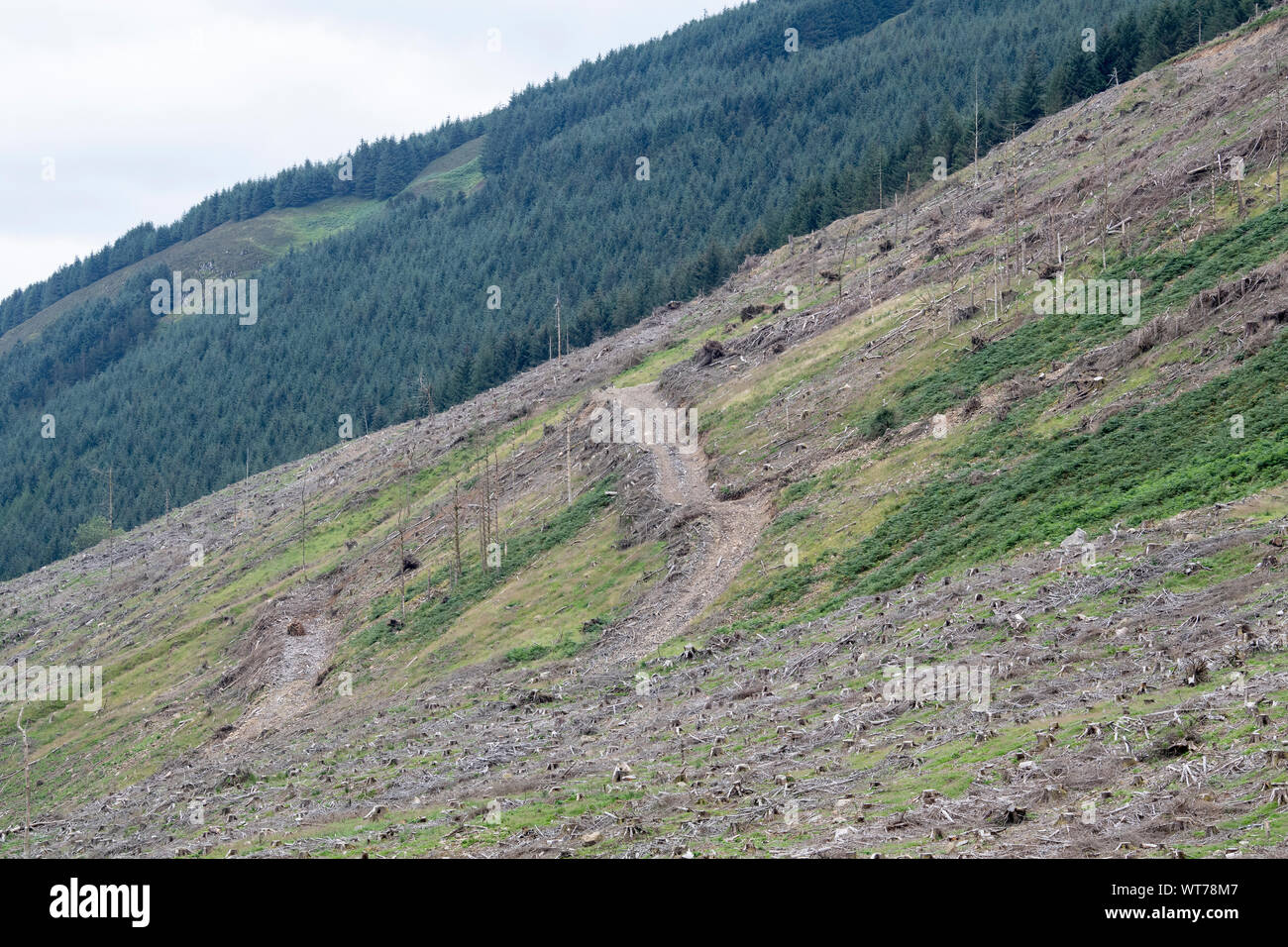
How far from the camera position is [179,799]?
42.0 metres

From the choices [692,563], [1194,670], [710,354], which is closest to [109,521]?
[710,354]

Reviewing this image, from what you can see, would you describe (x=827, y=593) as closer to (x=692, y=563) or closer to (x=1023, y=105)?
(x=692, y=563)

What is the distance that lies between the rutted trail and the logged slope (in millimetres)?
220

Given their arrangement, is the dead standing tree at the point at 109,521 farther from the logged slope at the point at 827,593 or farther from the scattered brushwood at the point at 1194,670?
the scattered brushwood at the point at 1194,670

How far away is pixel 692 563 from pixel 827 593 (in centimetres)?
857

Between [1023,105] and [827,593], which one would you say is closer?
[827,593]

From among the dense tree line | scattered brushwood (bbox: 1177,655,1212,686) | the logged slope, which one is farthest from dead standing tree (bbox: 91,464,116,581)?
scattered brushwood (bbox: 1177,655,1212,686)

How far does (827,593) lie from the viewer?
138 ft

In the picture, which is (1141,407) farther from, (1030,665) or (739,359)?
(739,359)

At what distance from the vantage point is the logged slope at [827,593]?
2239 cm

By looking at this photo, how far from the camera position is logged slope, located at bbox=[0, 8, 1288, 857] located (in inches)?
882

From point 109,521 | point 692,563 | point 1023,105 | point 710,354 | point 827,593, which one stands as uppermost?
point 1023,105

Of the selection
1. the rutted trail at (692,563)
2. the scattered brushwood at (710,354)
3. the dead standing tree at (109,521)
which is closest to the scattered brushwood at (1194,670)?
the rutted trail at (692,563)

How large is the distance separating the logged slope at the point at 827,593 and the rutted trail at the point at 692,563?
22 cm
